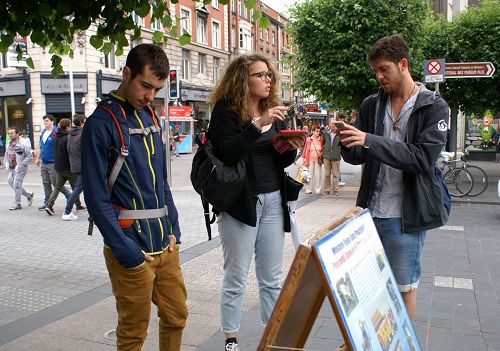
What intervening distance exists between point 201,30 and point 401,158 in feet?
125

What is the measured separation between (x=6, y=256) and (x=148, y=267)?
4739mm

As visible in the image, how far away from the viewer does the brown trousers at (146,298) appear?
2.52 m

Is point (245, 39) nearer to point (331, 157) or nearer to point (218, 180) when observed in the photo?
point (331, 157)

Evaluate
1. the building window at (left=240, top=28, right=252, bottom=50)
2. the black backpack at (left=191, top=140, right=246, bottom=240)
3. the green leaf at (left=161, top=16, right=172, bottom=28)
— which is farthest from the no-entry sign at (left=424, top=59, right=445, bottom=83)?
the building window at (left=240, top=28, right=252, bottom=50)

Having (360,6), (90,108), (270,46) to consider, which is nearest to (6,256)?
(360,6)

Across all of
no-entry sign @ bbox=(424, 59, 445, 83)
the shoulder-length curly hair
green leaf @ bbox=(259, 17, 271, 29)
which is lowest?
the shoulder-length curly hair

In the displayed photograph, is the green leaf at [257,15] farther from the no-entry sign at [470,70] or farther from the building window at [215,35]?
the building window at [215,35]

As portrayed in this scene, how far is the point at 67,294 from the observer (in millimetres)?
4898

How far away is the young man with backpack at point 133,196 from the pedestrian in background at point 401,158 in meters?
1.01

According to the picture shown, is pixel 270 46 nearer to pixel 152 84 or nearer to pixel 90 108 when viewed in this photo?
pixel 90 108

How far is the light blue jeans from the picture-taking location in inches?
121

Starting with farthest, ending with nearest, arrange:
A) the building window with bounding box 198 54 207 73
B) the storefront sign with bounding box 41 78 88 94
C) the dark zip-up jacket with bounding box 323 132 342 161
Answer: the building window with bounding box 198 54 207 73 → the storefront sign with bounding box 41 78 88 94 → the dark zip-up jacket with bounding box 323 132 342 161

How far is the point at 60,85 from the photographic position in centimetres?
2766

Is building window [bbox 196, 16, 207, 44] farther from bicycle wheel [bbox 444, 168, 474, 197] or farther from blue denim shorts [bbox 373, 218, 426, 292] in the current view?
blue denim shorts [bbox 373, 218, 426, 292]
